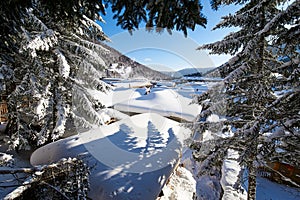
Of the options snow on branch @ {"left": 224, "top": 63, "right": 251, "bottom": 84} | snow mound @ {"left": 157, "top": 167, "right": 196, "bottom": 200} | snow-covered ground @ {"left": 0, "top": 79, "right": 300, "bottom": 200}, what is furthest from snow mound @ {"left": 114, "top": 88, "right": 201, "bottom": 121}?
snow on branch @ {"left": 224, "top": 63, "right": 251, "bottom": 84}

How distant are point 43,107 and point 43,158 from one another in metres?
2.19

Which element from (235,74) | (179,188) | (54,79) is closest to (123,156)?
(179,188)

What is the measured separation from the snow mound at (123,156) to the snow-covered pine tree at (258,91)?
1.51 metres

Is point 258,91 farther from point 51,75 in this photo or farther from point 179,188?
point 51,75

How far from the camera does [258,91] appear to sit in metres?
4.11

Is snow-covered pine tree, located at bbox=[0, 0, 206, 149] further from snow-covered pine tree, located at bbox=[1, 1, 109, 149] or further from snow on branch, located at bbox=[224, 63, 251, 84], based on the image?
snow on branch, located at bbox=[224, 63, 251, 84]

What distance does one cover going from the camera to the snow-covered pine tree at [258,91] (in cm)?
339

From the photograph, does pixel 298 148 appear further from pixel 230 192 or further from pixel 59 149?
pixel 59 149

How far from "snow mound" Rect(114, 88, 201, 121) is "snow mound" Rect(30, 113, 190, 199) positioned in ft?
19.6

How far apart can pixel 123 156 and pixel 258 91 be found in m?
4.47

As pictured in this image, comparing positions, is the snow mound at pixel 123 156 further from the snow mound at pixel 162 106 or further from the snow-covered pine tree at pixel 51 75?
the snow mound at pixel 162 106

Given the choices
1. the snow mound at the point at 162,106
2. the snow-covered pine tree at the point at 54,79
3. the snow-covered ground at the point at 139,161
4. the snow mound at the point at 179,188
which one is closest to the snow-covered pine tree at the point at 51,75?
the snow-covered pine tree at the point at 54,79

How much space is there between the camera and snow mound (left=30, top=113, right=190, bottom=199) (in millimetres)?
4016

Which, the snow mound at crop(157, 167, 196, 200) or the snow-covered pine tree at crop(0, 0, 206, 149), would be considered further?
the snow mound at crop(157, 167, 196, 200)
